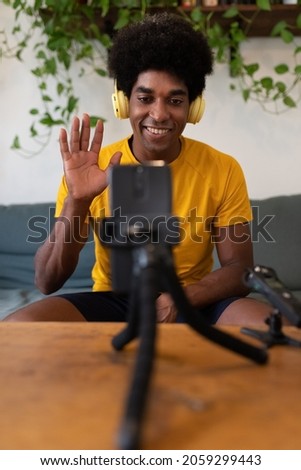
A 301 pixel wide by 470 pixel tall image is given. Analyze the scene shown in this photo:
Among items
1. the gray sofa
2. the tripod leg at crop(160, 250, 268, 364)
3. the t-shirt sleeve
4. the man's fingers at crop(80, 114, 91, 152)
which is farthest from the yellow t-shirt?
the tripod leg at crop(160, 250, 268, 364)

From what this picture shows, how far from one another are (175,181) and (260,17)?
1023 mm

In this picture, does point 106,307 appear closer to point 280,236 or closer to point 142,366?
point 142,366

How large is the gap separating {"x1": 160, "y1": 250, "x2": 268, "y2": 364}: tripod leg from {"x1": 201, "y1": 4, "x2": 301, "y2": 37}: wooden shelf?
67.5 inches

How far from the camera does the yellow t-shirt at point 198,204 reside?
1414mm

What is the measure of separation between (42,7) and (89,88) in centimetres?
35

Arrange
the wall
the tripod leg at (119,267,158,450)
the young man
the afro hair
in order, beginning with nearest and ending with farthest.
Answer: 1. the tripod leg at (119,267,158,450)
2. the young man
3. the afro hair
4. the wall

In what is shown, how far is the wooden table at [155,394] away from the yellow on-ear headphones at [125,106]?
753mm

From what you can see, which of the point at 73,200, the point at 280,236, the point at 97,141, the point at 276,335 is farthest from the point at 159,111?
the point at 280,236

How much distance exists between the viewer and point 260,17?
2109 millimetres

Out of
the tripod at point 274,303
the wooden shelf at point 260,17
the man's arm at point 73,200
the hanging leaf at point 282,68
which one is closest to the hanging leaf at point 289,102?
the hanging leaf at point 282,68

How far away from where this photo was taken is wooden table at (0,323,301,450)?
1.73ft

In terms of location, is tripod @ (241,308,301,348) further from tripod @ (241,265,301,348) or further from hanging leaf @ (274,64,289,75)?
hanging leaf @ (274,64,289,75)

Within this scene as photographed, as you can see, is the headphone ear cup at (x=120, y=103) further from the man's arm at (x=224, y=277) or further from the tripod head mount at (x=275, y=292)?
the tripod head mount at (x=275, y=292)
